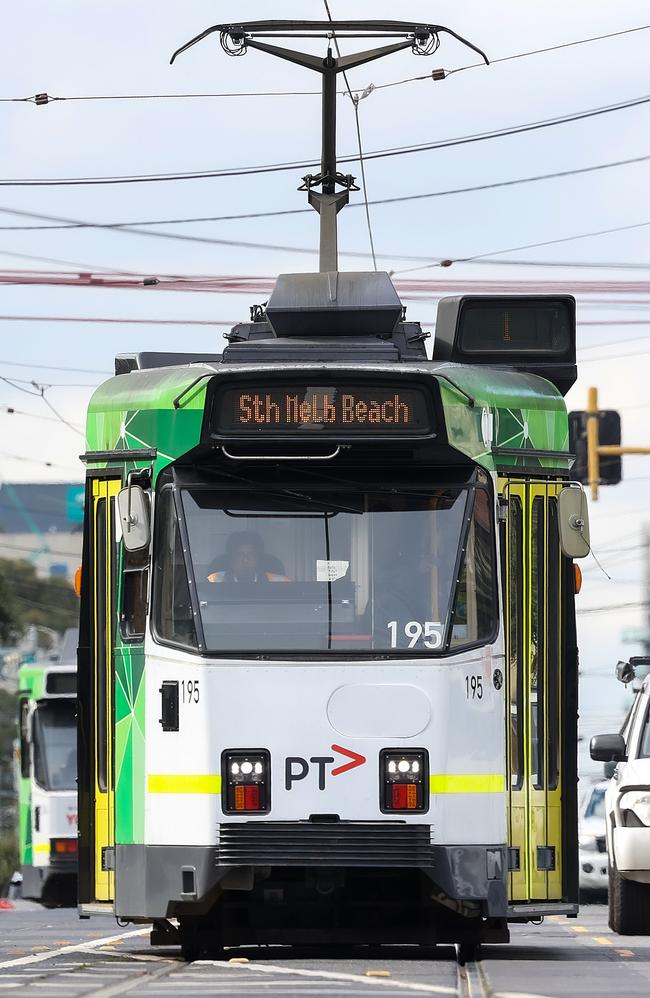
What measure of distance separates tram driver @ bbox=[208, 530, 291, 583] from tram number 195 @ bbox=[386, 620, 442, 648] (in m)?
0.60

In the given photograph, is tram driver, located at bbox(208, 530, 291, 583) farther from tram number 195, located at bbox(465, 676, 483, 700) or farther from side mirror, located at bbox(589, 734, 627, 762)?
side mirror, located at bbox(589, 734, 627, 762)

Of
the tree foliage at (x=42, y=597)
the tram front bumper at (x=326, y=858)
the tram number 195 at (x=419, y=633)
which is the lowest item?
the tram front bumper at (x=326, y=858)

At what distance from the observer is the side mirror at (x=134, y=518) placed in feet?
40.3

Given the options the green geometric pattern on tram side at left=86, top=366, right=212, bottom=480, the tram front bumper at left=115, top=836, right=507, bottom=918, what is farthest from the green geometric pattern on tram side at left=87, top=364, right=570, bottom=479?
the tram front bumper at left=115, top=836, right=507, bottom=918

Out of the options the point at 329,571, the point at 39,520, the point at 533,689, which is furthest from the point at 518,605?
the point at 39,520

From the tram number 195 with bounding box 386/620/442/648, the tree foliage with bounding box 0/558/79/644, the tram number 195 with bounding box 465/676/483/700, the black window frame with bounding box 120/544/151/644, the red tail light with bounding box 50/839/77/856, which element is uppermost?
the tree foliage with bounding box 0/558/79/644

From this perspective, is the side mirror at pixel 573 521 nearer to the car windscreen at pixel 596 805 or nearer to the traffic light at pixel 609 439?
the traffic light at pixel 609 439

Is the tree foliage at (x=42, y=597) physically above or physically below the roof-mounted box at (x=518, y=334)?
above

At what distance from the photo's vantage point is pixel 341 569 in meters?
12.0

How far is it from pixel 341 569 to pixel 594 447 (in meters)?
13.1

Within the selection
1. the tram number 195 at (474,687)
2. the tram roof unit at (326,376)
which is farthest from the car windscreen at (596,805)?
the tram number 195 at (474,687)

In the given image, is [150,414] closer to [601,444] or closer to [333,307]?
[333,307]

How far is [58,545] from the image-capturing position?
11350 centimetres

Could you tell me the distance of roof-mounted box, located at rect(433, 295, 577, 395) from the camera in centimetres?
1381
